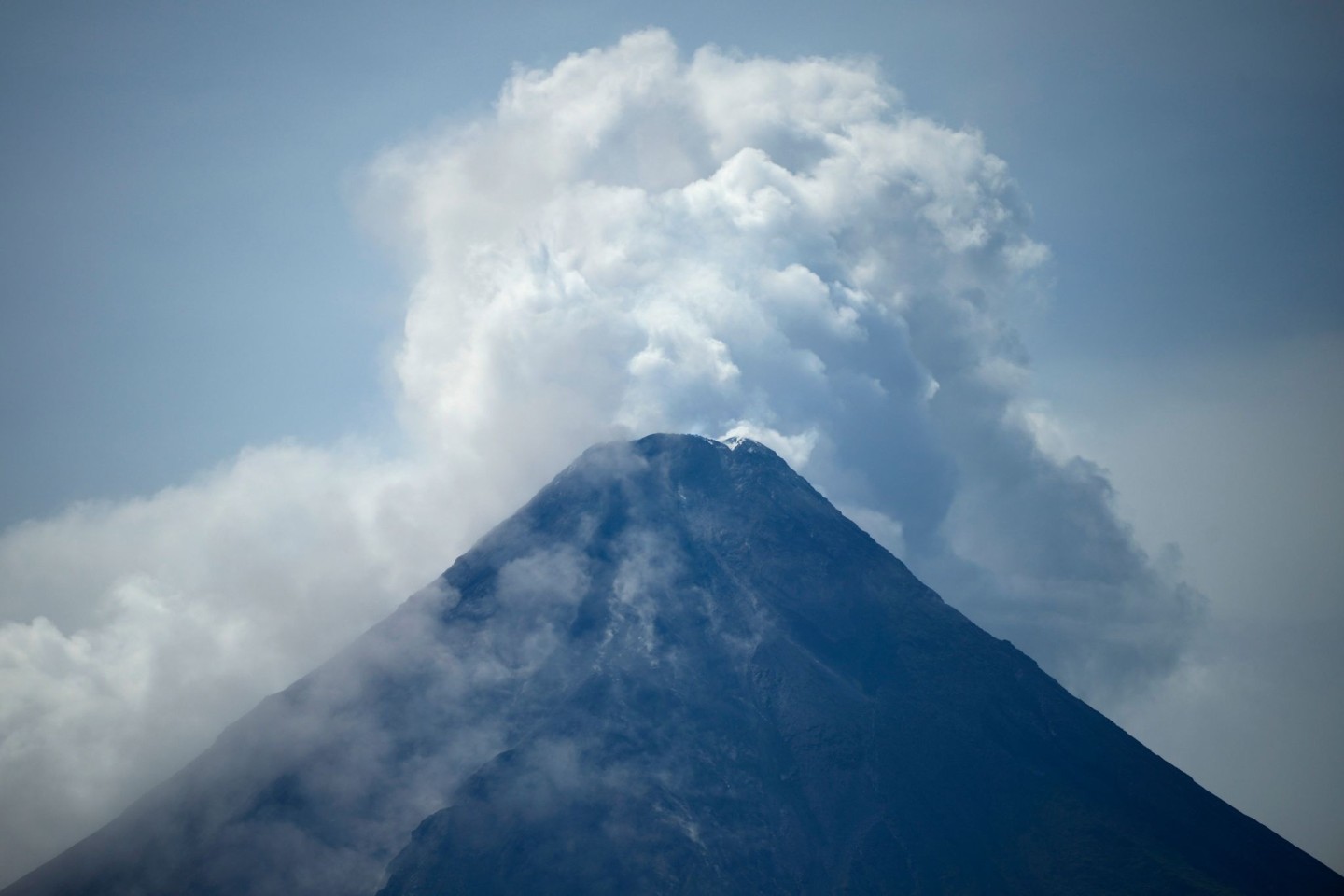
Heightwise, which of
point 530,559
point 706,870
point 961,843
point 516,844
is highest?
point 530,559

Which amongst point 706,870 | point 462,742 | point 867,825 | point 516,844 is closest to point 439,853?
point 516,844

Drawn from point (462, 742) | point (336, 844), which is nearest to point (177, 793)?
point (336, 844)

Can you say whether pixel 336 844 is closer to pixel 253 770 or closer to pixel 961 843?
pixel 253 770

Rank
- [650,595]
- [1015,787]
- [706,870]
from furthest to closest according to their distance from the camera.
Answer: [650,595], [1015,787], [706,870]

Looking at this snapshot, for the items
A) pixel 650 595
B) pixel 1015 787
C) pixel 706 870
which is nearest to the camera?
pixel 706 870

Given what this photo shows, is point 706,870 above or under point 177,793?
under

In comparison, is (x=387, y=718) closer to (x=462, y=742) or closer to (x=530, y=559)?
(x=462, y=742)

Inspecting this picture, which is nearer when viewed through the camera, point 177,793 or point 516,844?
point 516,844
